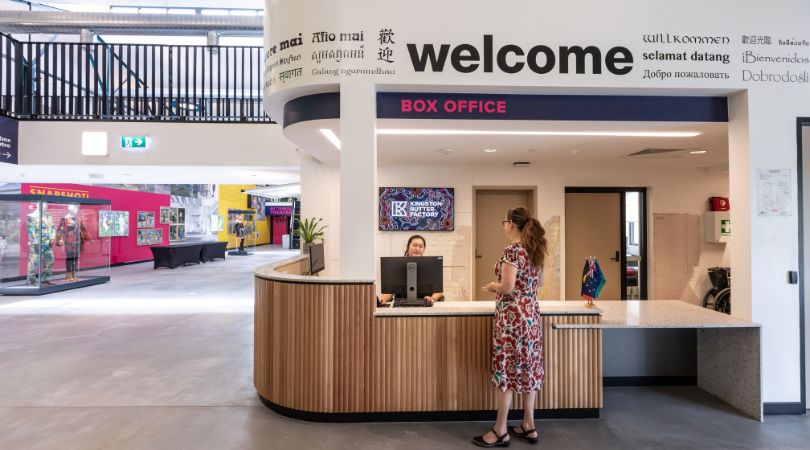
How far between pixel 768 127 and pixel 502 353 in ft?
9.65

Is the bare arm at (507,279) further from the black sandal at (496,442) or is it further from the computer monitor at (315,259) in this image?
the computer monitor at (315,259)

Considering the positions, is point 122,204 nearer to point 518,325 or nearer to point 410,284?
point 410,284

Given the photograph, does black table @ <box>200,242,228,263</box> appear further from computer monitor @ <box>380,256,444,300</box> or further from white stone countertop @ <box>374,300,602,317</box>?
white stone countertop @ <box>374,300,602,317</box>

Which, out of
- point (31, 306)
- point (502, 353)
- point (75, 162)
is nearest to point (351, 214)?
point (502, 353)

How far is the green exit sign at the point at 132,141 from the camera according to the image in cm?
739

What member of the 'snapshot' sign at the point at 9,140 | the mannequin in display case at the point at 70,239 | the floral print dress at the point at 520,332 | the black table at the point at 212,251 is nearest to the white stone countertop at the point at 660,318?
the floral print dress at the point at 520,332

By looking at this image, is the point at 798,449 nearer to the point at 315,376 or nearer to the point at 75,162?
the point at 315,376

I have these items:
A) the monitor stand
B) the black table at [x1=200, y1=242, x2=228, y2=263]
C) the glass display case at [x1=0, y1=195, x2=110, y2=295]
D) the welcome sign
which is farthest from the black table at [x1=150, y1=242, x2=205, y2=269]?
the monitor stand

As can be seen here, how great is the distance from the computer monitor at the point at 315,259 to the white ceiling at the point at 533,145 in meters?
1.25

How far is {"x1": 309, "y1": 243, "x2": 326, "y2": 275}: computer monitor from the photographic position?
520 centimetres

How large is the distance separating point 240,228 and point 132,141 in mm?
13954

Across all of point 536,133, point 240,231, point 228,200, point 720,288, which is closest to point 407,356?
point 536,133

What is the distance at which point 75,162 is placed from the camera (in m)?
7.41

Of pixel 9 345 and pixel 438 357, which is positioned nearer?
pixel 438 357
